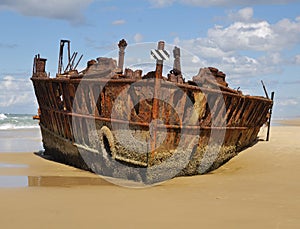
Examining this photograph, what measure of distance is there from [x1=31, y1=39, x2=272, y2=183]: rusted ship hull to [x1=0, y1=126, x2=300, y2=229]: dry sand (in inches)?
13.2

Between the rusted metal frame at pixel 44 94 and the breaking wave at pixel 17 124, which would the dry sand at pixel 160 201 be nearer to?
the rusted metal frame at pixel 44 94

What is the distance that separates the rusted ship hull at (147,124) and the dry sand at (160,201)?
334mm

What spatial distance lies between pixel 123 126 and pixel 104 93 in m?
0.76

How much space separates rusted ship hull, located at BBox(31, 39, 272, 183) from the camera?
713 cm

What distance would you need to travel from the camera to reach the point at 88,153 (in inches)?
327

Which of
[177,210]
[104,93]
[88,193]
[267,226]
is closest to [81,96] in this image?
[104,93]

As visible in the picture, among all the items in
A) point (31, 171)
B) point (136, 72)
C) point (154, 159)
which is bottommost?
point (31, 171)

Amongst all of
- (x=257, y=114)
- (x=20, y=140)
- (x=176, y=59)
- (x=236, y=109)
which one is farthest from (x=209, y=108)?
(x=20, y=140)

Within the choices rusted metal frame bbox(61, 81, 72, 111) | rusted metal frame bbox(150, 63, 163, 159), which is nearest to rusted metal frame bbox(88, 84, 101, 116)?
rusted metal frame bbox(61, 81, 72, 111)

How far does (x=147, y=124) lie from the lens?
7.05m

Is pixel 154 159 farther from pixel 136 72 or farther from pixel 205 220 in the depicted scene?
pixel 205 220

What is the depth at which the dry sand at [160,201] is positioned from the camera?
4641 millimetres

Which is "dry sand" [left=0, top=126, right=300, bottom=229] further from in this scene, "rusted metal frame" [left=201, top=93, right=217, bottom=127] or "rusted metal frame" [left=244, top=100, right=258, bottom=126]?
"rusted metal frame" [left=244, top=100, right=258, bottom=126]

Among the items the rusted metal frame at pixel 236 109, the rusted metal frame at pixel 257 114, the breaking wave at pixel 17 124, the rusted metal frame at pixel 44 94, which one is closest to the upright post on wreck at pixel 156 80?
the rusted metal frame at pixel 236 109
